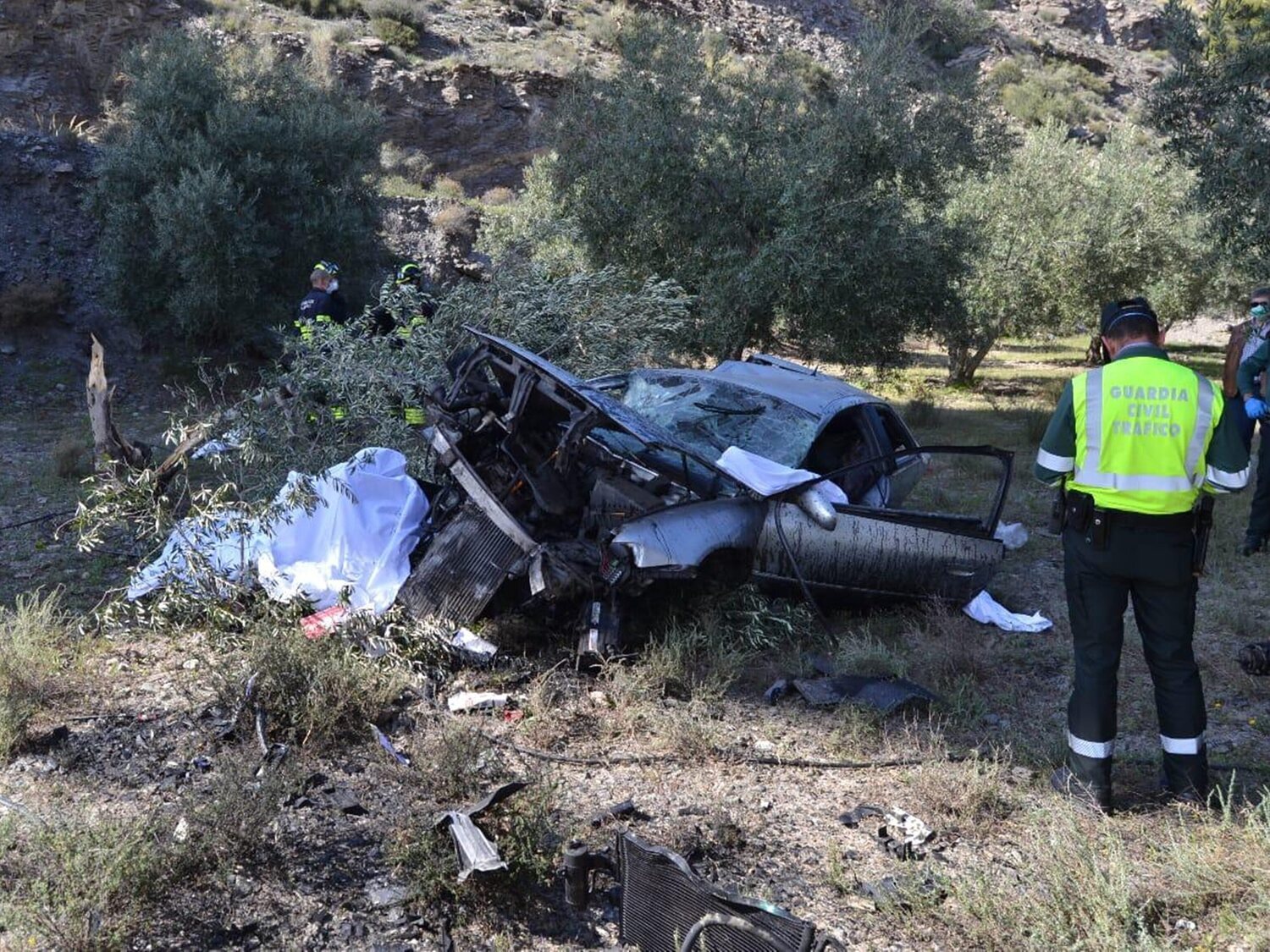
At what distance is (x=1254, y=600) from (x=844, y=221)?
6.23m

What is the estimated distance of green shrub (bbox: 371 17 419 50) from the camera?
26438mm

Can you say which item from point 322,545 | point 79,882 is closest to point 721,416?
point 322,545

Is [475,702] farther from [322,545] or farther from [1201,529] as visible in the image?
[1201,529]

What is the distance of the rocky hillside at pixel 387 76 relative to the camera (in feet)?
48.9

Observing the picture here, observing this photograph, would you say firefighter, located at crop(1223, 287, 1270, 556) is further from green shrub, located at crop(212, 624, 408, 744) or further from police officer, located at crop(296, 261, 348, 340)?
police officer, located at crop(296, 261, 348, 340)

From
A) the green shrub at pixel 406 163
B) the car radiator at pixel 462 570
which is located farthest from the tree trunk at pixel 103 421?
the green shrub at pixel 406 163

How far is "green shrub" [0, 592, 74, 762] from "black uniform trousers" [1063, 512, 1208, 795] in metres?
4.26

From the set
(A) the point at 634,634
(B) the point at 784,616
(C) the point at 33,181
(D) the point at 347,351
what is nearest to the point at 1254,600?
(B) the point at 784,616

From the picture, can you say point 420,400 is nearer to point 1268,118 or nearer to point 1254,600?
point 1254,600

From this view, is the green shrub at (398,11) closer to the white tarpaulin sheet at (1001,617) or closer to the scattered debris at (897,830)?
the white tarpaulin sheet at (1001,617)

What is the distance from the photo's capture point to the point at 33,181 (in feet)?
49.8

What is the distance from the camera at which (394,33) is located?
86.8 ft

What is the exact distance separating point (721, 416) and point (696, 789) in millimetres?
3065

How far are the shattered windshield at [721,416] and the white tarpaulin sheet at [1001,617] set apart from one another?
139 centimetres
